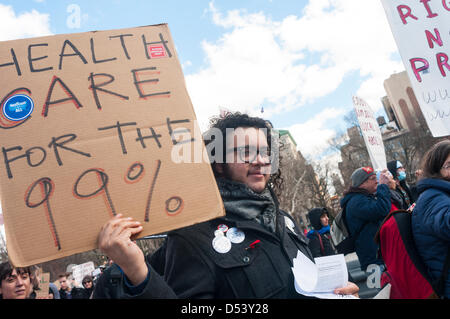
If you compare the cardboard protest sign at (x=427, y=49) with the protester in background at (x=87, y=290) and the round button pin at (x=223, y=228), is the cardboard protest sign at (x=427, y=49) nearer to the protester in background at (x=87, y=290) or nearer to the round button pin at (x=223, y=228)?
the round button pin at (x=223, y=228)

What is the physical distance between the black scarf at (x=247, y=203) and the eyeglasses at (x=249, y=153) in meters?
0.15

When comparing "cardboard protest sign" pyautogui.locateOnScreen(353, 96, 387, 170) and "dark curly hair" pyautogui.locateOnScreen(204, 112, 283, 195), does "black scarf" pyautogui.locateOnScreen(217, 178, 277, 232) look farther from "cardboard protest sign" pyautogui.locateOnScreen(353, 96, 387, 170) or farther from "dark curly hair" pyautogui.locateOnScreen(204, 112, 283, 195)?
"cardboard protest sign" pyautogui.locateOnScreen(353, 96, 387, 170)

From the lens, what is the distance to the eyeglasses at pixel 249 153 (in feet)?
5.74

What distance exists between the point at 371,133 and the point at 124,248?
3241mm

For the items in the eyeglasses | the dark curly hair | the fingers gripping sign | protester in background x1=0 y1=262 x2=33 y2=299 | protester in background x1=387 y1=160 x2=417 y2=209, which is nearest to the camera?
the fingers gripping sign

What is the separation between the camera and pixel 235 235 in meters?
1.54

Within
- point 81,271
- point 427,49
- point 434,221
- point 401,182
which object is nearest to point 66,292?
point 401,182

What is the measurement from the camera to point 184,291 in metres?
1.37

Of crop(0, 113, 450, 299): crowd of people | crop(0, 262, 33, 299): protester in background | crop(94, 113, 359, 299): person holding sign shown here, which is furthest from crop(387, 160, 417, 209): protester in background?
crop(0, 262, 33, 299): protester in background

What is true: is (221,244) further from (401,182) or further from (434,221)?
(401,182)

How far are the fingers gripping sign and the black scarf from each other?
0.51 meters

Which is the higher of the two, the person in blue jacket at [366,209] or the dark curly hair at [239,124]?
the dark curly hair at [239,124]

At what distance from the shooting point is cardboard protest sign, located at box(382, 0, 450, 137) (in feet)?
8.39

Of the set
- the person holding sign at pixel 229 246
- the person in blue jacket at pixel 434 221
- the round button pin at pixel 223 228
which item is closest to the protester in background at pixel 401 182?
the person in blue jacket at pixel 434 221
